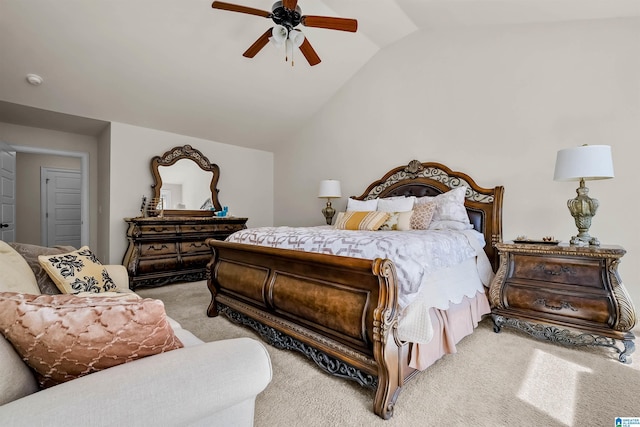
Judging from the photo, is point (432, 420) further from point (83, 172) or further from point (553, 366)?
point (83, 172)

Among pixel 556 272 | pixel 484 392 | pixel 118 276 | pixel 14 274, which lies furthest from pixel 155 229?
pixel 556 272

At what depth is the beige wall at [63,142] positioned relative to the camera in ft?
14.3

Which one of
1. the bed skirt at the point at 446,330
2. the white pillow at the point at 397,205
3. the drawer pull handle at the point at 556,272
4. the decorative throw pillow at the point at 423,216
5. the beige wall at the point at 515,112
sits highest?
the beige wall at the point at 515,112

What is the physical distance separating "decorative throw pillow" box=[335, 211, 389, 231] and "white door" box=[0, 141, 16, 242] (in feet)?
15.1

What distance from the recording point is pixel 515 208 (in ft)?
10.0

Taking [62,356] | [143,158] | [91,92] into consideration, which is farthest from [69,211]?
[62,356]

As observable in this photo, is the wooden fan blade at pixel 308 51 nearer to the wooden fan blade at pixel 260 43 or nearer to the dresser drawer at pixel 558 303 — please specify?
the wooden fan blade at pixel 260 43

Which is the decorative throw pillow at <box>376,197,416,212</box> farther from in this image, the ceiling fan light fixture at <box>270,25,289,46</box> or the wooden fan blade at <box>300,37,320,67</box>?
the ceiling fan light fixture at <box>270,25,289,46</box>

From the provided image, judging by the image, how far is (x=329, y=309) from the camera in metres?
1.81

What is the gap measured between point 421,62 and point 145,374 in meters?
4.21

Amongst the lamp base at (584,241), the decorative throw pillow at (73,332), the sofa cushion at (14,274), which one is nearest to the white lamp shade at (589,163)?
the lamp base at (584,241)

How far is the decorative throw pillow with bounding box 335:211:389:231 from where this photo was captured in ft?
10.0

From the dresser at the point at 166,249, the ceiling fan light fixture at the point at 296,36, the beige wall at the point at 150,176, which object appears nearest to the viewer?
the ceiling fan light fixture at the point at 296,36

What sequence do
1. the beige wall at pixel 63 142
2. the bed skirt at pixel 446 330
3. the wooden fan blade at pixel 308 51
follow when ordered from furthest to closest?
the beige wall at pixel 63 142
the wooden fan blade at pixel 308 51
the bed skirt at pixel 446 330
